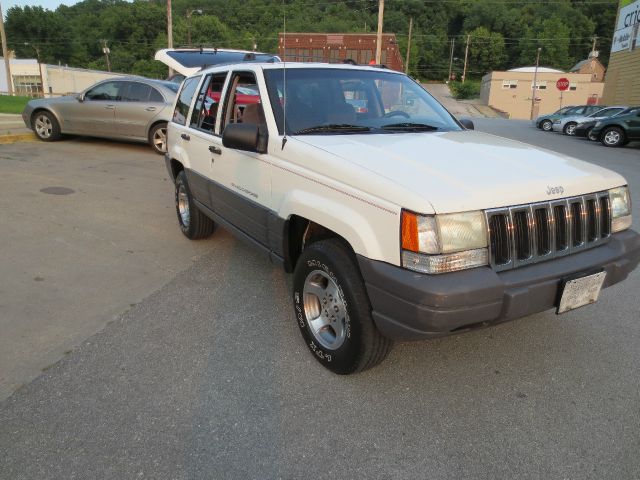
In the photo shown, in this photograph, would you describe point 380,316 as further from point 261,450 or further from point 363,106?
point 363,106

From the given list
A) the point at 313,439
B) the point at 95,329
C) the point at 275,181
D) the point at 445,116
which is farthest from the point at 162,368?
the point at 445,116

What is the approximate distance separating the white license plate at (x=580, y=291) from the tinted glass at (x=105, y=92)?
36.0 feet

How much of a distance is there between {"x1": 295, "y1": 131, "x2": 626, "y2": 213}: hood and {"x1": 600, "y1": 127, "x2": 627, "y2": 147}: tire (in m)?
17.6

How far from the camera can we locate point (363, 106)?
3770 mm

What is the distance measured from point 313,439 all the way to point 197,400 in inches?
28.7

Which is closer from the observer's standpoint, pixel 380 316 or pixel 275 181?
pixel 380 316

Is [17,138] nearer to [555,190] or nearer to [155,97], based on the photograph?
[155,97]

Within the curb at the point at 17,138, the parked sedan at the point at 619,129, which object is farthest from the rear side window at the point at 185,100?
the parked sedan at the point at 619,129

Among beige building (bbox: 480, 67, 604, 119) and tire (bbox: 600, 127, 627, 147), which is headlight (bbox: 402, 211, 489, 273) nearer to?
tire (bbox: 600, 127, 627, 147)

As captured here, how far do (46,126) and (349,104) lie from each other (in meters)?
10.9

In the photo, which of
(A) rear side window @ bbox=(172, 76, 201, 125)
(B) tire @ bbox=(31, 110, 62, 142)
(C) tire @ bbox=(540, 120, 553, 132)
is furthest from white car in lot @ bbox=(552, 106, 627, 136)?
(A) rear side window @ bbox=(172, 76, 201, 125)

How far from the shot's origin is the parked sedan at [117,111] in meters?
10.9

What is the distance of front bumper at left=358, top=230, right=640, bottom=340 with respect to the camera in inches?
91.0

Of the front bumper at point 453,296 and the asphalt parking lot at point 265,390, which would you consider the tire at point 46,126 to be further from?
the front bumper at point 453,296
